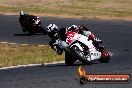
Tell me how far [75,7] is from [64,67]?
29664 millimetres

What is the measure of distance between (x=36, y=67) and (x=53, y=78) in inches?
115

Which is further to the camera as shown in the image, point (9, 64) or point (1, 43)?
point (1, 43)

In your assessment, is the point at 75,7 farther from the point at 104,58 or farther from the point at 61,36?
the point at 61,36

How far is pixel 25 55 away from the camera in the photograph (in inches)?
998

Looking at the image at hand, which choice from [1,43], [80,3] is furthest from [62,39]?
[80,3]

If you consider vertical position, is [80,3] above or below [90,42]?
below

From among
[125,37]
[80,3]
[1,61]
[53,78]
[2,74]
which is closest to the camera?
[53,78]

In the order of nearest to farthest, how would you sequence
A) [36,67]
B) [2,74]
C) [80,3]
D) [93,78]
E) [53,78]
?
[93,78] → [53,78] → [2,74] → [36,67] → [80,3]

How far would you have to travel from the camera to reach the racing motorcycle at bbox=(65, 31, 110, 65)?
20891 millimetres

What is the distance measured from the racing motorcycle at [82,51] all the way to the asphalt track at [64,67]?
287mm

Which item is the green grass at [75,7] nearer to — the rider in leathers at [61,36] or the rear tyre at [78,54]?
the rider in leathers at [61,36]

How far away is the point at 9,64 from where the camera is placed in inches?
863

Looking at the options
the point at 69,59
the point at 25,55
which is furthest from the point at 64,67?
the point at 25,55

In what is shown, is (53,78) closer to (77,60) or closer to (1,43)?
(77,60)
